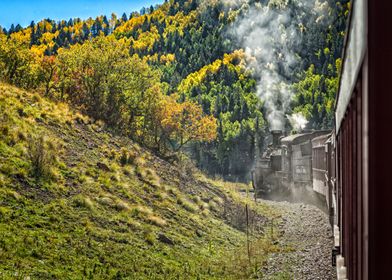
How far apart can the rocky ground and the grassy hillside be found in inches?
33.2

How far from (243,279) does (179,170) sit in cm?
1940

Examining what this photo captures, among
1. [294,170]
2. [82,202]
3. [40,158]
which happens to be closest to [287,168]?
[294,170]

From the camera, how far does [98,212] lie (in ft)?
76.2

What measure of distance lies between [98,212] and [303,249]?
9375mm

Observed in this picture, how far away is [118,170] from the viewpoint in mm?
30844

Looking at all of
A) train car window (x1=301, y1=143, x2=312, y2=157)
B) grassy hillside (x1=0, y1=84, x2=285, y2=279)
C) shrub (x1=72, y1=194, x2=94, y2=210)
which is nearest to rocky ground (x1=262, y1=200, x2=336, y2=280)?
grassy hillside (x1=0, y1=84, x2=285, y2=279)

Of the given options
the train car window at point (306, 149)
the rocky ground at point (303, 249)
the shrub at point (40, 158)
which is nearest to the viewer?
the rocky ground at point (303, 249)

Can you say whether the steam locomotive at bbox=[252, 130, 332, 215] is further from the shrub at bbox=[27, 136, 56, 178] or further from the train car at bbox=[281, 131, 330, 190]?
the shrub at bbox=[27, 136, 56, 178]

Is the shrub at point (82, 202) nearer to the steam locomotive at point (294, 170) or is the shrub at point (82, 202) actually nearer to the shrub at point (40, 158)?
the shrub at point (40, 158)

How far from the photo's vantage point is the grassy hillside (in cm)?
1775

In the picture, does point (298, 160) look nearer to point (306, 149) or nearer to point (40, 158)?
point (306, 149)

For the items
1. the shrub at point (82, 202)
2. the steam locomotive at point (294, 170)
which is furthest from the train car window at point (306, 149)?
the shrub at point (82, 202)

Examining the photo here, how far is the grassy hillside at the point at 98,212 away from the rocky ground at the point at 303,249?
2.77 ft

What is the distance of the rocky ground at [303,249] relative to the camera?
20688 millimetres
